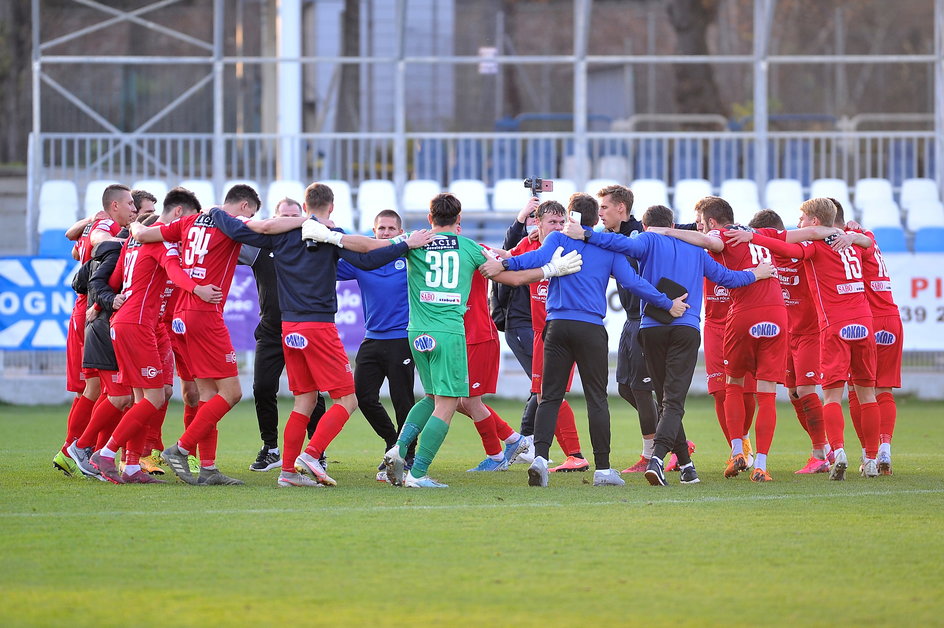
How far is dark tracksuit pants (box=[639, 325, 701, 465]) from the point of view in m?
8.44

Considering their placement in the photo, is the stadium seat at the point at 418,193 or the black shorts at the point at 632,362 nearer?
the black shorts at the point at 632,362

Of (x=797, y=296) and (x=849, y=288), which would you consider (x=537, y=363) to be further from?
(x=849, y=288)

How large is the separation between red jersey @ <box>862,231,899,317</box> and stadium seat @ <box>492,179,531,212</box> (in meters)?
9.85

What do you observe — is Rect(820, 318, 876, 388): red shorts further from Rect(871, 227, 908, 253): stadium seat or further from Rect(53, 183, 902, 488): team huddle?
Rect(871, 227, 908, 253): stadium seat

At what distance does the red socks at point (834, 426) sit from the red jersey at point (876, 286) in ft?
2.90

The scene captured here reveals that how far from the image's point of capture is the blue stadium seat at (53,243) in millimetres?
17188

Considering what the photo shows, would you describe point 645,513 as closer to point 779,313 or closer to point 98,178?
point 779,313

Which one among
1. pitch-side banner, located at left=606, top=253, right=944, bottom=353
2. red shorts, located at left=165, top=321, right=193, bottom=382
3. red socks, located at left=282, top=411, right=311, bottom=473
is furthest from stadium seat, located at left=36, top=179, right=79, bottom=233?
red socks, located at left=282, top=411, right=311, bottom=473

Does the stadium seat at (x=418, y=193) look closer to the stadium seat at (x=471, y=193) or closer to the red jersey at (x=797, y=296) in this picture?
the stadium seat at (x=471, y=193)

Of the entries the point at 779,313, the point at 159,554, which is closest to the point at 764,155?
the point at 779,313

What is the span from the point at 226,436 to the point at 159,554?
656 centimetres

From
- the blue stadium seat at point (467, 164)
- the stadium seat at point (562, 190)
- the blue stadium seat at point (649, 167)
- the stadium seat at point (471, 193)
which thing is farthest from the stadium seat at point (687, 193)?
the blue stadium seat at point (467, 164)

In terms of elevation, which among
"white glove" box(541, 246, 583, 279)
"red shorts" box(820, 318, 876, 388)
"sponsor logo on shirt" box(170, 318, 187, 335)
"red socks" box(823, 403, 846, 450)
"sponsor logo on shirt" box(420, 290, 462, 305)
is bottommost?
"red socks" box(823, 403, 846, 450)

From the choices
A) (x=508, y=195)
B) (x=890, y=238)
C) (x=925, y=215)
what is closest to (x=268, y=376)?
(x=508, y=195)
